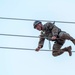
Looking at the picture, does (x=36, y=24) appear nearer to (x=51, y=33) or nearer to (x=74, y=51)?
(x=51, y=33)

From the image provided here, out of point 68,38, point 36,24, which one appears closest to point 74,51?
point 68,38

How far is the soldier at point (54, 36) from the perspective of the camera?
13984mm

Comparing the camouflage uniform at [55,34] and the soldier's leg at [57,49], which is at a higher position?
the camouflage uniform at [55,34]

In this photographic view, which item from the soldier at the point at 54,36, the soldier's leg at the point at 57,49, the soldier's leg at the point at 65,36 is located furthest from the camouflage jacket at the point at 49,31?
the soldier's leg at the point at 57,49

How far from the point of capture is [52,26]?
14.1 m

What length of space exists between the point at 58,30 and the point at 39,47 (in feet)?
2.83

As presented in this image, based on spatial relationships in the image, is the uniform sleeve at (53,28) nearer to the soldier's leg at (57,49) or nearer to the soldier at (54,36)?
the soldier at (54,36)

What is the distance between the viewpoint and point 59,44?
14555 mm

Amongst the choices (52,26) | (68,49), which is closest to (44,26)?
→ (52,26)

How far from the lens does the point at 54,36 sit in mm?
13898

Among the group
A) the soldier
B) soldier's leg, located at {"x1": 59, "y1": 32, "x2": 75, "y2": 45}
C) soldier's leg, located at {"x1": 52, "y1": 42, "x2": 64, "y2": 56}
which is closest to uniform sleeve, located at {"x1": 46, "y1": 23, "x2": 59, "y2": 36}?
the soldier

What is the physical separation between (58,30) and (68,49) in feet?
2.60

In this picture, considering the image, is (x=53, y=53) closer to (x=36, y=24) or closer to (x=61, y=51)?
(x=61, y=51)

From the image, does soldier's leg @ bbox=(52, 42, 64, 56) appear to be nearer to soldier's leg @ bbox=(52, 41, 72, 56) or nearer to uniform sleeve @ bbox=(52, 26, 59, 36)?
soldier's leg @ bbox=(52, 41, 72, 56)
